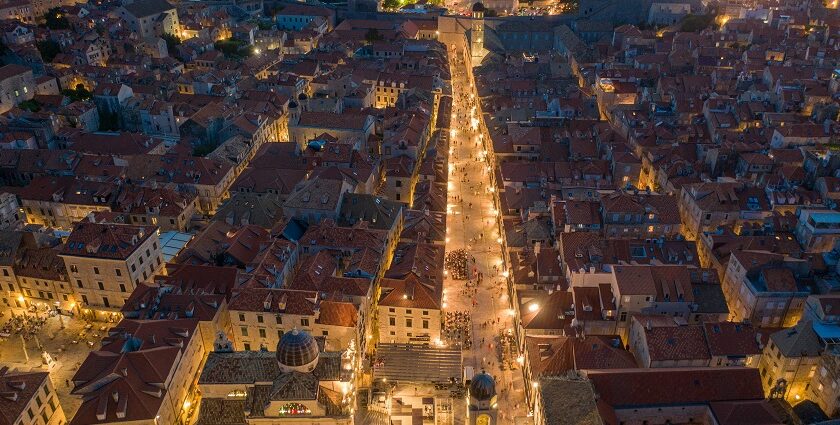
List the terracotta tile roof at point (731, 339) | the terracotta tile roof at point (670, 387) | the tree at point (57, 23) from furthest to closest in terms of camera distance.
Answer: the tree at point (57, 23) < the terracotta tile roof at point (731, 339) < the terracotta tile roof at point (670, 387)

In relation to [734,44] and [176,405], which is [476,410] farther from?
[734,44]

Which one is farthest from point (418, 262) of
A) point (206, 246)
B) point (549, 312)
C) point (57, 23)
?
point (57, 23)

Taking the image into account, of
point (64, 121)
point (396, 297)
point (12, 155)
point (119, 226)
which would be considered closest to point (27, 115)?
point (64, 121)

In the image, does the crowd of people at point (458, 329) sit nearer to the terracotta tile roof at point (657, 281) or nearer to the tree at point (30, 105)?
the terracotta tile roof at point (657, 281)

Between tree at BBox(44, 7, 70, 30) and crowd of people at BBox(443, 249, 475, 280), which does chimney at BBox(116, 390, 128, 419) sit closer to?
crowd of people at BBox(443, 249, 475, 280)

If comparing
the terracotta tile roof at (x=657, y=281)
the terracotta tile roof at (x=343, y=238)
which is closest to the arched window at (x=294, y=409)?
the terracotta tile roof at (x=343, y=238)

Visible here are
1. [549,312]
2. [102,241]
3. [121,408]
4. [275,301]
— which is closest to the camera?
[121,408]

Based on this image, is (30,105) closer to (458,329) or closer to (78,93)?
(78,93)

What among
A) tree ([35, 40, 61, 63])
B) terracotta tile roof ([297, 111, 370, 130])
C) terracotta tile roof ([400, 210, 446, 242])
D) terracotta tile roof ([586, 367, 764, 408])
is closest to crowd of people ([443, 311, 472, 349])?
terracotta tile roof ([400, 210, 446, 242])
